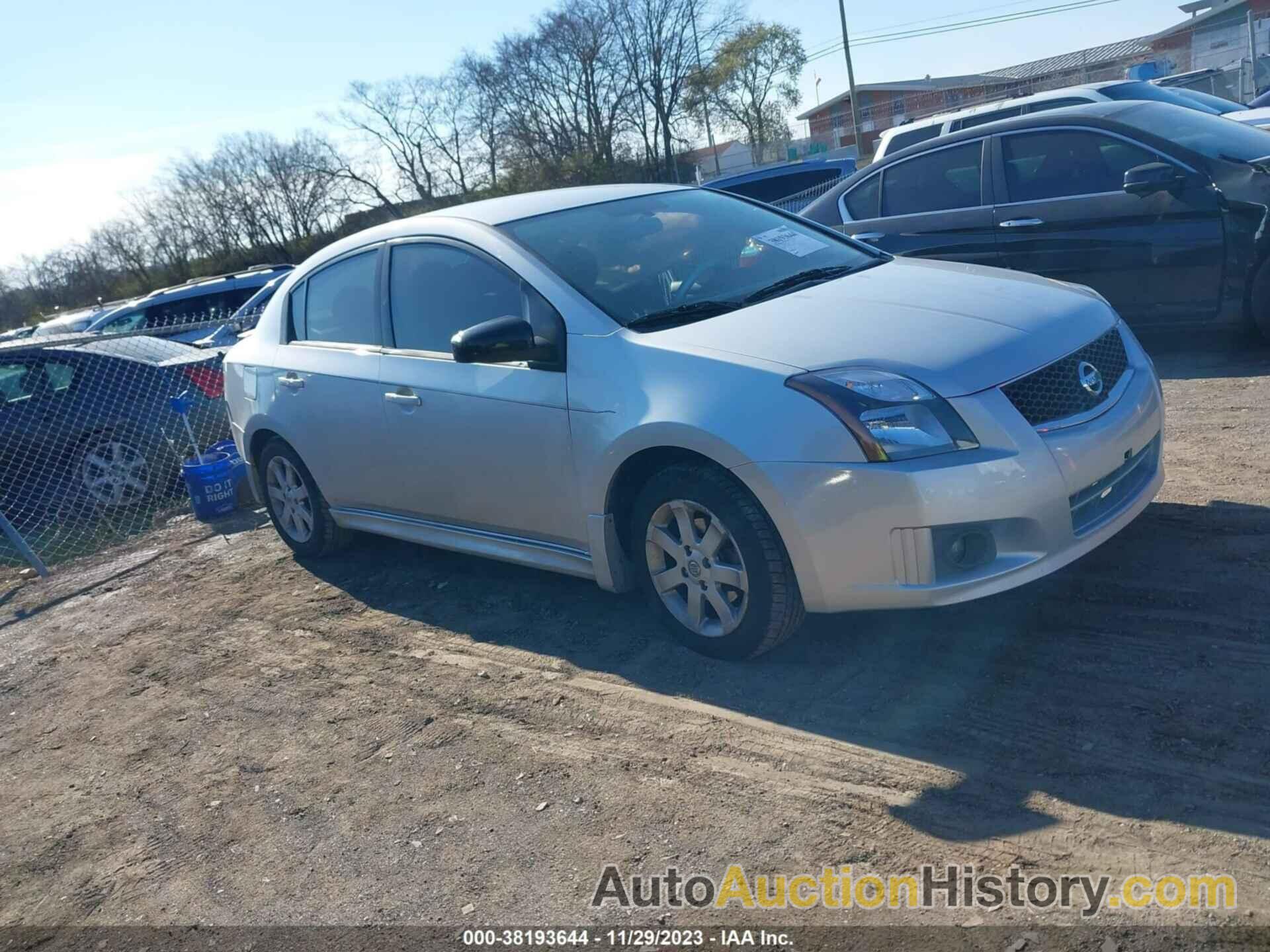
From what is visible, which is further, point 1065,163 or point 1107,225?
point 1065,163

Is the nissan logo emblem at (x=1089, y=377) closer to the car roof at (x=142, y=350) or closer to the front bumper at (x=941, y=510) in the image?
the front bumper at (x=941, y=510)

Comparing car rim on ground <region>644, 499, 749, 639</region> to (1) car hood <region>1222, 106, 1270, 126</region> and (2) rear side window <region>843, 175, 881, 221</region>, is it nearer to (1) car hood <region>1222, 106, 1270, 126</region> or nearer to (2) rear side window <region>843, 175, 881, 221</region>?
(2) rear side window <region>843, 175, 881, 221</region>

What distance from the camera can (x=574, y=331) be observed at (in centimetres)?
430

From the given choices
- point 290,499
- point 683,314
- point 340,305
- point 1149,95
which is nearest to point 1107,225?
point 1149,95

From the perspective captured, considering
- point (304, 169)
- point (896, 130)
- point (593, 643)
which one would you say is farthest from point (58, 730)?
point (304, 169)

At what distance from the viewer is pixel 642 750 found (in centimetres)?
372

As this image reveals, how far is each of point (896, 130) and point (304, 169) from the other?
54982mm

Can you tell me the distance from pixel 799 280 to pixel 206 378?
675cm

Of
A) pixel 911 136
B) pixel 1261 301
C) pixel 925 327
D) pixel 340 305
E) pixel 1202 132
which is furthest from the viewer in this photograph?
pixel 911 136

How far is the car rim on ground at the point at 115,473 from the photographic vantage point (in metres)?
9.38

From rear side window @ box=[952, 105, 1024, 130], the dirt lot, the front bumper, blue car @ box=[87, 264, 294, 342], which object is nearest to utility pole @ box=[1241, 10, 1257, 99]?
rear side window @ box=[952, 105, 1024, 130]

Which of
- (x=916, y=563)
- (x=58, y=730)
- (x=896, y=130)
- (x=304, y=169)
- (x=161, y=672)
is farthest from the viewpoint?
(x=304, y=169)

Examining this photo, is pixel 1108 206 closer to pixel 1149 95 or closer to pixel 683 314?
pixel 1149 95

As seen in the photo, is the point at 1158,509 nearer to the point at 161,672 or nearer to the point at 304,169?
the point at 161,672
